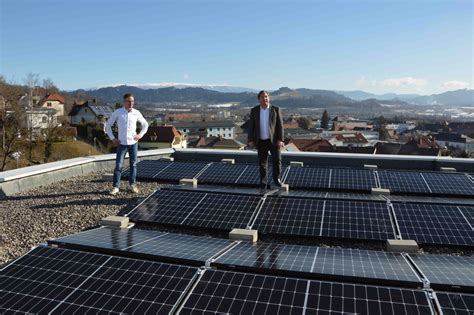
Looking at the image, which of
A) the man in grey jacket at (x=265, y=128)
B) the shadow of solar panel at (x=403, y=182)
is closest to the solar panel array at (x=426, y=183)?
the shadow of solar panel at (x=403, y=182)

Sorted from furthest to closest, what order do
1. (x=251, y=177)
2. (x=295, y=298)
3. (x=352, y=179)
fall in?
(x=251, y=177)
(x=352, y=179)
(x=295, y=298)

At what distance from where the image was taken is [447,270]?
5.18m

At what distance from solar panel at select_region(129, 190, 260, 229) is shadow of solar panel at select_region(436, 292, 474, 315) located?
3746 millimetres

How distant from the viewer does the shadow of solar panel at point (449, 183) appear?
998 centimetres

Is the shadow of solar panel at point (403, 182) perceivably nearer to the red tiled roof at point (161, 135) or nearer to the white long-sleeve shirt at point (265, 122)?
the white long-sleeve shirt at point (265, 122)

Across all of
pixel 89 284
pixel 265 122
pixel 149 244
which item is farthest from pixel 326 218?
pixel 89 284

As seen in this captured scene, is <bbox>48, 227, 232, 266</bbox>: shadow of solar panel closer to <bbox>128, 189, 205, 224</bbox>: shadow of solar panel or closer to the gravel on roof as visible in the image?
<bbox>128, 189, 205, 224</bbox>: shadow of solar panel

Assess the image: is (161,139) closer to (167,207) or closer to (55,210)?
(55,210)

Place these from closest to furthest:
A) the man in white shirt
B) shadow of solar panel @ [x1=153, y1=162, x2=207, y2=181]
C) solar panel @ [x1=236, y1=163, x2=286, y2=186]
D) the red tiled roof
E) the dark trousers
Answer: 1. the dark trousers
2. the man in white shirt
3. solar panel @ [x1=236, y1=163, x2=286, y2=186]
4. shadow of solar panel @ [x1=153, y1=162, x2=207, y2=181]
5. the red tiled roof

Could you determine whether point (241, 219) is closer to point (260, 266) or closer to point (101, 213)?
point (260, 266)

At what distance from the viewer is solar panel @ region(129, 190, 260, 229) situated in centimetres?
770

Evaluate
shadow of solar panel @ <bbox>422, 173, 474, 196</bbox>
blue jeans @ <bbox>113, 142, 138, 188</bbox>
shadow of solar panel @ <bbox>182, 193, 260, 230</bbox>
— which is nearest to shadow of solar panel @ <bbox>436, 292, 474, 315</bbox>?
shadow of solar panel @ <bbox>182, 193, 260, 230</bbox>

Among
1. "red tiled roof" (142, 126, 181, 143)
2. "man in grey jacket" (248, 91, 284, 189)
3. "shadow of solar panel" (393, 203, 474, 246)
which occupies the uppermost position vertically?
"man in grey jacket" (248, 91, 284, 189)

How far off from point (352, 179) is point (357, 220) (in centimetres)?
368
